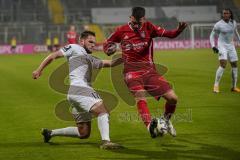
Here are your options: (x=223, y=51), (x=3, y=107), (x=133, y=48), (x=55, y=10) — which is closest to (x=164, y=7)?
(x=55, y=10)

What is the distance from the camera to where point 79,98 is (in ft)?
29.3

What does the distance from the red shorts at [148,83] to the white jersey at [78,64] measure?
43.9 inches

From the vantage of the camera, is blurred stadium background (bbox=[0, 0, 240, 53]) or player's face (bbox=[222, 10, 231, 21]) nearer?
player's face (bbox=[222, 10, 231, 21])

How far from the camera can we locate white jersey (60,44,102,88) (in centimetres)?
898

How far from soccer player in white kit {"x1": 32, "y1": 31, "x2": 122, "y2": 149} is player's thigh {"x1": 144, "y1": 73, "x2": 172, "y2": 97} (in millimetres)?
1015

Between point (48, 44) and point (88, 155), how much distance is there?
45842mm

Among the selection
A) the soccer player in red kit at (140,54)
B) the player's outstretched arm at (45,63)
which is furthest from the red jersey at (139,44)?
the player's outstretched arm at (45,63)

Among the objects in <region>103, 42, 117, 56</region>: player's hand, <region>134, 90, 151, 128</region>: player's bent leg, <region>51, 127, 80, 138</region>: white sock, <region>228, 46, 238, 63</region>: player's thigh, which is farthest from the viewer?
<region>228, 46, 238, 63</region>: player's thigh

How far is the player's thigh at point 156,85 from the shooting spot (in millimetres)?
9781

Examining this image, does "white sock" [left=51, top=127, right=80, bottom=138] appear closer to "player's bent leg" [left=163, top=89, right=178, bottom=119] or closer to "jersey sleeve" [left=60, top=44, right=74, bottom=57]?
"jersey sleeve" [left=60, top=44, right=74, bottom=57]

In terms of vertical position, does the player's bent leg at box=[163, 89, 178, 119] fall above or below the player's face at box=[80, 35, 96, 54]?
below

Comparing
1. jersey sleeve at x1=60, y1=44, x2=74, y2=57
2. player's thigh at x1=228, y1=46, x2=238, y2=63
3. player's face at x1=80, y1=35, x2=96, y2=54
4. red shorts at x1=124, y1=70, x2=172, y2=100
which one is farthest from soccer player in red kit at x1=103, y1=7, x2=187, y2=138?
player's thigh at x1=228, y1=46, x2=238, y2=63

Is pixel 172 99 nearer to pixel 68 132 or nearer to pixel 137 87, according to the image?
pixel 137 87

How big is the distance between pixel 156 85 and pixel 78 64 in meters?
1.60
